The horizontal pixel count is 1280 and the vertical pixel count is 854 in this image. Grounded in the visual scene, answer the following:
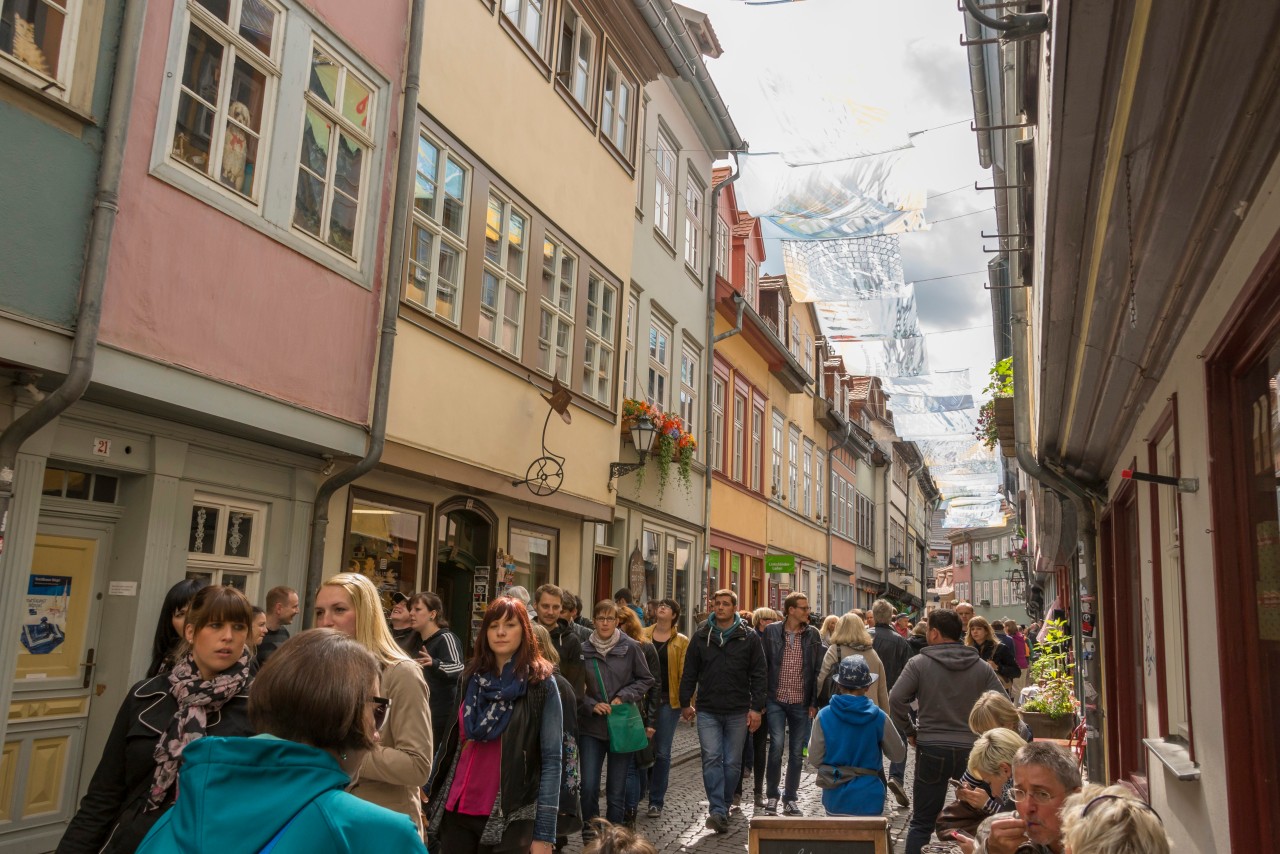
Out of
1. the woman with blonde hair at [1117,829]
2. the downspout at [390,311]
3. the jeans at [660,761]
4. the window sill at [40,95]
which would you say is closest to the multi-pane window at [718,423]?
the jeans at [660,761]

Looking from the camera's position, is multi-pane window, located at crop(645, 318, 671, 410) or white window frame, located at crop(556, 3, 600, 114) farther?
multi-pane window, located at crop(645, 318, 671, 410)

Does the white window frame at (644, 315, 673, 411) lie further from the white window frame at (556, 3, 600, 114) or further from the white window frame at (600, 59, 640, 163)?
the white window frame at (556, 3, 600, 114)

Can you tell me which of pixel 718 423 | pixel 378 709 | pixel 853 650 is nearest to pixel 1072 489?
pixel 853 650

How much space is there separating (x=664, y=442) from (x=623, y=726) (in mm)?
8787

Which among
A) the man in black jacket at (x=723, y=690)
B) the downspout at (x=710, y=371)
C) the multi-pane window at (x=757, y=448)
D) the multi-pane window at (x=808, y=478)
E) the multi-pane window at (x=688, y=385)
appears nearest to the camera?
the man in black jacket at (x=723, y=690)

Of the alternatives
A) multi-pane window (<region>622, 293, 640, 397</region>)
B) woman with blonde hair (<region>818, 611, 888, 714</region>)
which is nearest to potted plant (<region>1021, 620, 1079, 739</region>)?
woman with blonde hair (<region>818, 611, 888, 714</region>)

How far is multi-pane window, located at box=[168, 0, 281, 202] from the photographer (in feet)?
26.2

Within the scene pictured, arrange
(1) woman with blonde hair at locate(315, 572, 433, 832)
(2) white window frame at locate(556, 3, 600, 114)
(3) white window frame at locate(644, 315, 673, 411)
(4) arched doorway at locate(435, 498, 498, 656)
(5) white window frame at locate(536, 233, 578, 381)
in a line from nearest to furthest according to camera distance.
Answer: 1. (1) woman with blonde hair at locate(315, 572, 433, 832)
2. (4) arched doorway at locate(435, 498, 498, 656)
3. (5) white window frame at locate(536, 233, 578, 381)
4. (2) white window frame at locate(556, 3, 600, 114)
5. (3) white window frame at locate(644, 315, 673, 411)

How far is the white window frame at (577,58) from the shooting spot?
46.5 feet

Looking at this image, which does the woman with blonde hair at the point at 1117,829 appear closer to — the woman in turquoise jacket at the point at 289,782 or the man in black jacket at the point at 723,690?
the woman in turquoise jacket at the point at 289,782

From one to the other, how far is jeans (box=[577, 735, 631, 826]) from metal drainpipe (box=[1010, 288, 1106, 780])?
12.8 ft

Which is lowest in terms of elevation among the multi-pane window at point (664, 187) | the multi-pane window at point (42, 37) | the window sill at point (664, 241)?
the multi-pane window at point (42, 37)

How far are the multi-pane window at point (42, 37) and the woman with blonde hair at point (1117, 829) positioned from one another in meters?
6.59

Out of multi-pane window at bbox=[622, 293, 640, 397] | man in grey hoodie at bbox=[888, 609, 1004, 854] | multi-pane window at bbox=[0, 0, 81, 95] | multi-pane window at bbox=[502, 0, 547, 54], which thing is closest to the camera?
multi-pane window at bbox=[0, 0, 81, 95]
